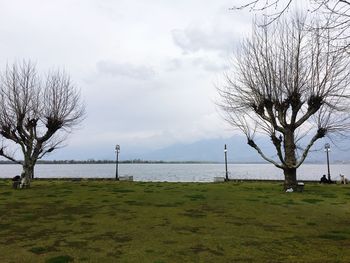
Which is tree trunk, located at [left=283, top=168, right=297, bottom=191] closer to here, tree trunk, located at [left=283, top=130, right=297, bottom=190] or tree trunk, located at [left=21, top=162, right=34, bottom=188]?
tree trunk, located at [left=283, top=130, right=297, bottom=190]

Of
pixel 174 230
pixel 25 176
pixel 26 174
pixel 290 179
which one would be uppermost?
pixel 26 174

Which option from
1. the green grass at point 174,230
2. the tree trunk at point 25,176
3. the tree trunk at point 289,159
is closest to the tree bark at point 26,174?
the tree trunk at point 25,176

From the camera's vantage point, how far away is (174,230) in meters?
11.8

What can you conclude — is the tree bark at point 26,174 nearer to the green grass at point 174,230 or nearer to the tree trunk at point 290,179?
the green grass at point 174,230

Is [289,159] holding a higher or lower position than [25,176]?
higher

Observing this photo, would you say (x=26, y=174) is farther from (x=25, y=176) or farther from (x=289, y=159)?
(x=289, y=159)

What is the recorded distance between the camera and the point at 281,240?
34.2ft

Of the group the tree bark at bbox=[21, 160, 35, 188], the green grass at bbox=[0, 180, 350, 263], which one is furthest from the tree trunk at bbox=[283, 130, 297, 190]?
the tree bark at bbox=[21, 160, 35, 188]

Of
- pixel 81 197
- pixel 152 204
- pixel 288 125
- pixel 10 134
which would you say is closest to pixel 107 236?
pixel 152 204

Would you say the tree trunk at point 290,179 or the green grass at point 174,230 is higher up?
the tree trunk at point 290,179

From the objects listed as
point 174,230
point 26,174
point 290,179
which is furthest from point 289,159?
point 26,174

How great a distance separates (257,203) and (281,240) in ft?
26.4

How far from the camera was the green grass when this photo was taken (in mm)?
8867

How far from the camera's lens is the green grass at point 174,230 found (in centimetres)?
887
